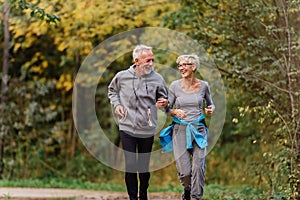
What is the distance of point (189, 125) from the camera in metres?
7.03

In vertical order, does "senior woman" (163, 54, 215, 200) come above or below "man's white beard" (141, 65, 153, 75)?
below

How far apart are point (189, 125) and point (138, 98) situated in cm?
Answer: 61

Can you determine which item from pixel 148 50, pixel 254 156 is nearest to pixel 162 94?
pixel 148 50

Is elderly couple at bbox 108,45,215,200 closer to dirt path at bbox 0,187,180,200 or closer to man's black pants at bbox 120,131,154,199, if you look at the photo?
man's black pants at bbox 120,131,154,199

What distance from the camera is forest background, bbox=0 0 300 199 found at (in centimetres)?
922

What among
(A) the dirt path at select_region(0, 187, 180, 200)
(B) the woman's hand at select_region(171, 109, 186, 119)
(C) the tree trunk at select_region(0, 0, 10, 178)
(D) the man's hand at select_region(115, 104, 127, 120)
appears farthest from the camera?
(C) the tree trunk at select_region(0, 0, 10, 178)

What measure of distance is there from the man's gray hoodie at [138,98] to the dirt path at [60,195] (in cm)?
236

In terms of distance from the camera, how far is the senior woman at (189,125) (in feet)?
22.9

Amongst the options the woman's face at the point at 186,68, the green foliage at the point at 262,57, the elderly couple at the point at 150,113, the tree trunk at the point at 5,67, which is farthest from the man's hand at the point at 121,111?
the tree trunk at the point at 5,67

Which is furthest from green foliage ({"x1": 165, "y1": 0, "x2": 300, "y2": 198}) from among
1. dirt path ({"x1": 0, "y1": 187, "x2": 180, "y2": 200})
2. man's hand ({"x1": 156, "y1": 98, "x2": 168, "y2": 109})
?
man's hand ({"x1": 156, "y1": 98, "x2": 168, "y2": 109})

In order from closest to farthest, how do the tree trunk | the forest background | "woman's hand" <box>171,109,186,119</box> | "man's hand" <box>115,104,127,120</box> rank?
"man's hand" <box>115,104,127,120</box> → "woman's hand" <box>171,109,186,119</box> → the forest background → the tree trunk

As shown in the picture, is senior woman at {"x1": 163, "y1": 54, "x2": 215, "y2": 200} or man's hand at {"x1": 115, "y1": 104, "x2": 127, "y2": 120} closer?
man's hand at {"x1": 115, "y1": 104, "x2": 127, "y2": 120}

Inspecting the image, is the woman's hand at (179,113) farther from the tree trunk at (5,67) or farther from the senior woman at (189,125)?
the tree trunk at (5,67)

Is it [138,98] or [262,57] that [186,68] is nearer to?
[138,98]
